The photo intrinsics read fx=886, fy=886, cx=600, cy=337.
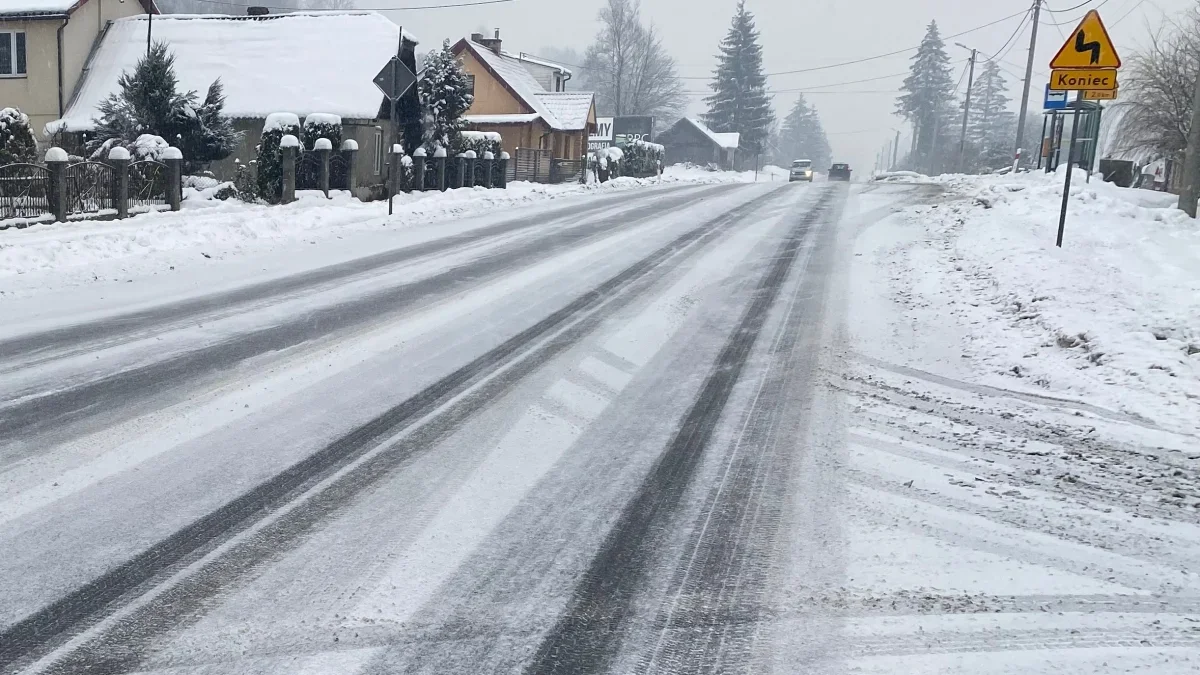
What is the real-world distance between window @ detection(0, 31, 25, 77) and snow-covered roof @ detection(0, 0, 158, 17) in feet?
2.61

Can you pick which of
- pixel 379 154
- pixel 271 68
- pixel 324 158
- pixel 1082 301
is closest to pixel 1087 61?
pixel 1082 301

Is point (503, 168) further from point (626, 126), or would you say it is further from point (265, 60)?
point (626, 126)

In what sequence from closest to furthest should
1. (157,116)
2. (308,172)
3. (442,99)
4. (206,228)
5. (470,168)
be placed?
(206,228) < (157,116) < (308,172) < (470,168) < (442,99)

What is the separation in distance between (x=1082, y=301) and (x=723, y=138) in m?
77.5

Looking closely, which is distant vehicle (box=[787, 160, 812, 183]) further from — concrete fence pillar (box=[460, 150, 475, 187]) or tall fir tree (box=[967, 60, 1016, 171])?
tall fir tree (box=[967, 60, 1016, 171])

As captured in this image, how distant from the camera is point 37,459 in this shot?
4453mm

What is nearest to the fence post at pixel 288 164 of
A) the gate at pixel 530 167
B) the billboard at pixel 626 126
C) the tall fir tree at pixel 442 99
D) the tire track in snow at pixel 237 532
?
the tall fir tree at pixel 442 99

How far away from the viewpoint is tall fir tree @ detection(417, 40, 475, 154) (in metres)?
28.5

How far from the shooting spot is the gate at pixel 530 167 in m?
41.4

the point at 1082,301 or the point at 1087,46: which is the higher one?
the point at 1087,46

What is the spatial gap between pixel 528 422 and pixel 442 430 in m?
0.53

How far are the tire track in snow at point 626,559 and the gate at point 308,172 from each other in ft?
54.2

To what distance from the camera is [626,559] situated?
3705 millimetres

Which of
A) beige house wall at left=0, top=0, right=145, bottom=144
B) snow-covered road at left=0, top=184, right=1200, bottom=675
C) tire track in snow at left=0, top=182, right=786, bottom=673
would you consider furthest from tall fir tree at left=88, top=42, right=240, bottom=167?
tire track in snow at left=0, top=182, right=786, bottom=673
